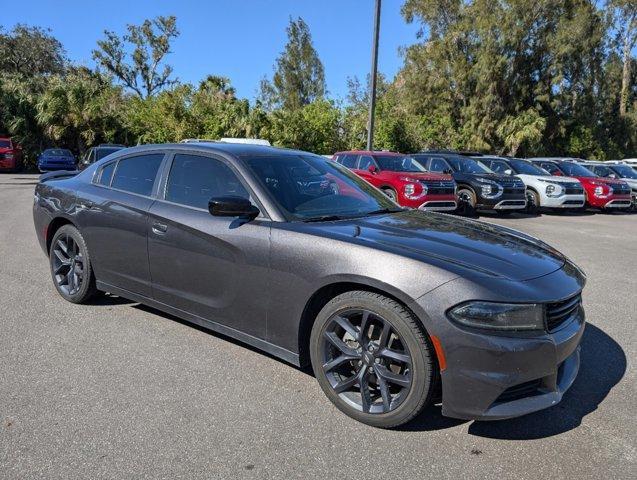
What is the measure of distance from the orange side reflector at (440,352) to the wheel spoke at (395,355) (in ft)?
0.56

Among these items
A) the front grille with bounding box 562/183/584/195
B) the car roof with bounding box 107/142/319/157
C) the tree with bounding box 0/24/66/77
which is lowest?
the front grille with bounding box 562/183/584/195

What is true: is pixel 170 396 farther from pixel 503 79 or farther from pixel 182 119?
pixel 503 79

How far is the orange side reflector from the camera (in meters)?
2.65

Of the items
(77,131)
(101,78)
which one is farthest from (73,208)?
(101,78)

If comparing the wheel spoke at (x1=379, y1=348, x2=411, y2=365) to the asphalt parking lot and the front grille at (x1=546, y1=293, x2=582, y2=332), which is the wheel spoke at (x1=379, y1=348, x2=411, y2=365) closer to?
the asphalt parking lot

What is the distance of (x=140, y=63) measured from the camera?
4950 cm

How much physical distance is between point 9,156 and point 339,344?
29.5m

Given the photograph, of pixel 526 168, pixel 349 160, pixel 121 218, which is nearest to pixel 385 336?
pixel 121 218

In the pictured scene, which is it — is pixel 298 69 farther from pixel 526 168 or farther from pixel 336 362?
pixel 336 362

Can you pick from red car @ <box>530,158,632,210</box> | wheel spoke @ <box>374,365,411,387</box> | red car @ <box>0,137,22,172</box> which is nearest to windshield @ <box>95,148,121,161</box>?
red car @ <box>0,137,22,172</box>

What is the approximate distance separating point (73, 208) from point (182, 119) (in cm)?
2291

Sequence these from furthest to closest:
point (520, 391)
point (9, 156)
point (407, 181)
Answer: point (9, 156) → point (407, 181) → point (520, 391)

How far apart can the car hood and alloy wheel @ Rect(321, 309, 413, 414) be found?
0.46 metres

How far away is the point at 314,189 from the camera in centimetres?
395
